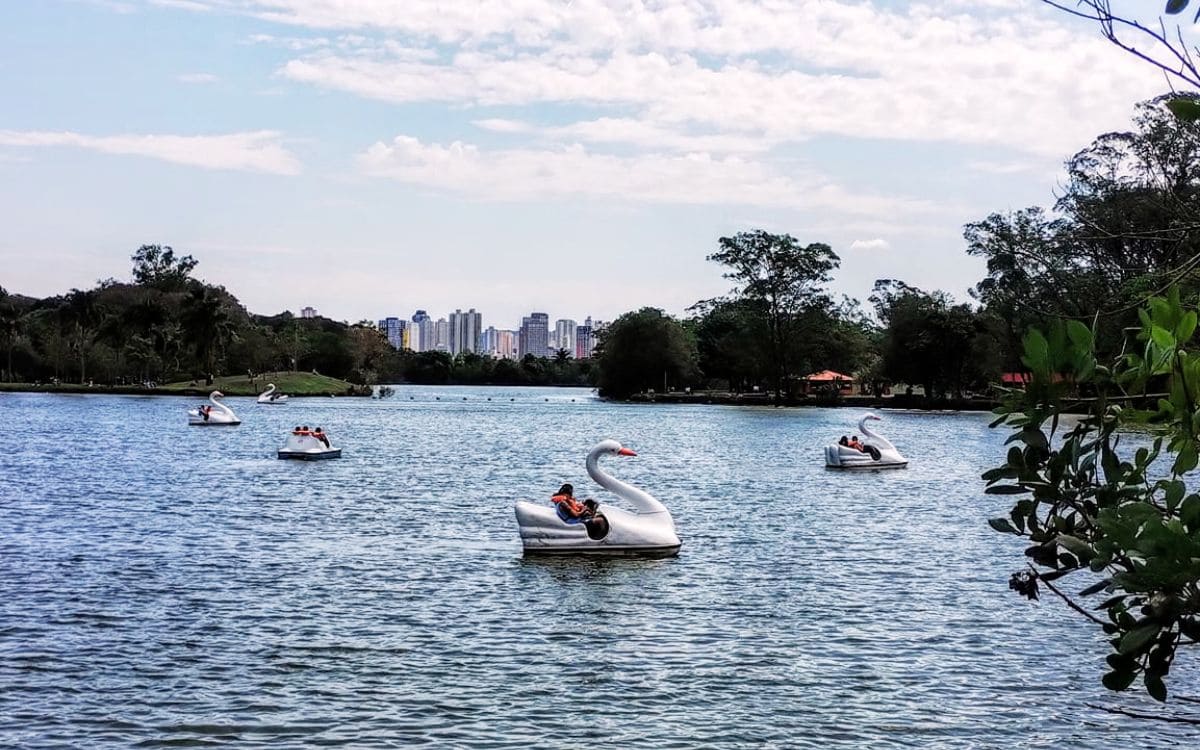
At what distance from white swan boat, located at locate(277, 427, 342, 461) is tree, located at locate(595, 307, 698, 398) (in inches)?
3617

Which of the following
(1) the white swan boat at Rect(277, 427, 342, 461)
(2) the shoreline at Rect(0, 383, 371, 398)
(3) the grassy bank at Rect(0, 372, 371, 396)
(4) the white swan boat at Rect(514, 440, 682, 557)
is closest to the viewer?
(4) the white swan boat at Rect(514, 440, 682, 557)

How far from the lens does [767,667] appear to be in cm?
1430

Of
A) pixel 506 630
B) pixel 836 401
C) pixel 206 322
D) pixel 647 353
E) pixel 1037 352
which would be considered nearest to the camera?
pixel 1037 352

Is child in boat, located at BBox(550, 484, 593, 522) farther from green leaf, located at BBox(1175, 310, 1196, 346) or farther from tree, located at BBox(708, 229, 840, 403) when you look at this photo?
tree, located at BBox(708, 229, 840, 403)

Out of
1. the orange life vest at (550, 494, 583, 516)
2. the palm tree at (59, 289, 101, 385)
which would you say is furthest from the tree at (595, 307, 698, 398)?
the orange life vest at (550, 494, 583, 516)

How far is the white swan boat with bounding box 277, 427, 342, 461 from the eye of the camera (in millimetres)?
47156

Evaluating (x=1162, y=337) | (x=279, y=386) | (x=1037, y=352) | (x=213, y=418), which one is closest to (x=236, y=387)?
(x=279, y=386)

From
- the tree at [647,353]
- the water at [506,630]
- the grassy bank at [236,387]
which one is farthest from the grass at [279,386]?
the water at [506,630]

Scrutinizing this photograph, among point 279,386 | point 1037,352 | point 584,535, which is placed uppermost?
point 1037,352

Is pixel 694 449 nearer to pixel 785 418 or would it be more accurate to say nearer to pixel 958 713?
pixel 785 418

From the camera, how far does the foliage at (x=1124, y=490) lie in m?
3.80

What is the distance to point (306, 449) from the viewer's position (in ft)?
156

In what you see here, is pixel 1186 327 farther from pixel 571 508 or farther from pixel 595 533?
pixel 571 508

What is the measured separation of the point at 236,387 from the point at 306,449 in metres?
98.6
